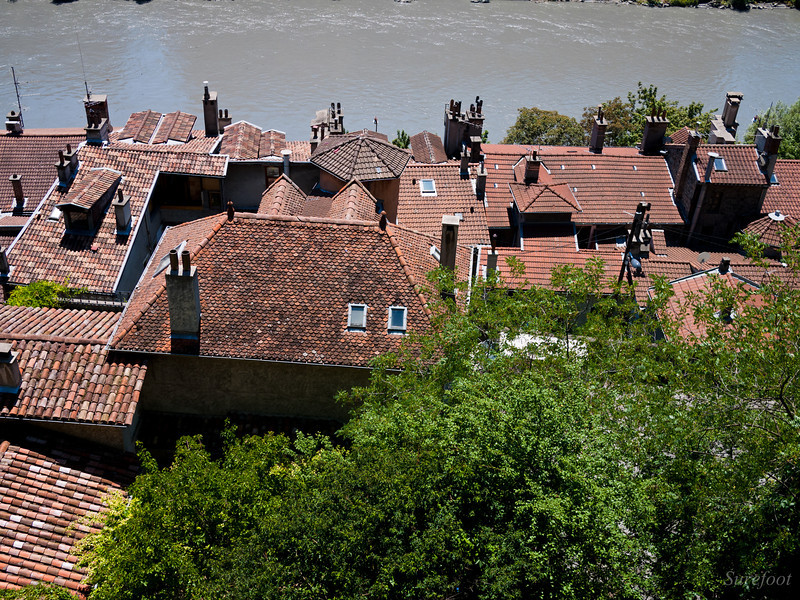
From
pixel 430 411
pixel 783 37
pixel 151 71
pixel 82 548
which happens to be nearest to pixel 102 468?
pixel 82 548

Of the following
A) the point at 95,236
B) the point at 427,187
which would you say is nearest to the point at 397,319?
the point at 95,236

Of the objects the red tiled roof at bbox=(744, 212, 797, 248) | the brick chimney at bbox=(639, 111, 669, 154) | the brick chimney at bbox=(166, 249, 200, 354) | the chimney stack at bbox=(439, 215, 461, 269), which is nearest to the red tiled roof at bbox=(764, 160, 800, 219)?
the red tiled roof at bbox=(744, 212, 797, 248)

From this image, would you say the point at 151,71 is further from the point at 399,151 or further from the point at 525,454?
the point at 525,454

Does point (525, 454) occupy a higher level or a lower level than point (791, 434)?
lower

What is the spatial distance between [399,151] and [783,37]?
220 ft

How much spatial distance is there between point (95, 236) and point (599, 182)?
24276mm

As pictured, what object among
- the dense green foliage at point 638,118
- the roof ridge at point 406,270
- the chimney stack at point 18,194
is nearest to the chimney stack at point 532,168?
the dense green foliage at point 638,118

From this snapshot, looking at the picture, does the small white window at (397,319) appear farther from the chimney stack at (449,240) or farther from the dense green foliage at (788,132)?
the dense green foliage at (788,132)

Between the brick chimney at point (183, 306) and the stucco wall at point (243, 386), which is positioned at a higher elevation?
the brick chimney at point (183, 306)

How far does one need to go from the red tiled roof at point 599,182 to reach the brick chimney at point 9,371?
24023mm

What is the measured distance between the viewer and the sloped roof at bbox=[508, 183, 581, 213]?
3781cm

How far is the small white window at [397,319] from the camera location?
2164cm

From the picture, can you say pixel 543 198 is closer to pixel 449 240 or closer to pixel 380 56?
pixel 449 240

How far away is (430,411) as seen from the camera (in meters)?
17.0
